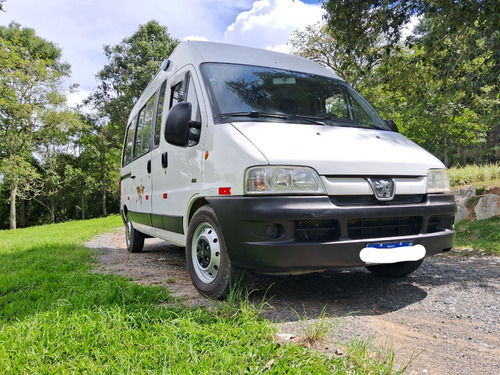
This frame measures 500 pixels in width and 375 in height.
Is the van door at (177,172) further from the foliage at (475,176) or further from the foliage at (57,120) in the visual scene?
the foliage at (57,120)

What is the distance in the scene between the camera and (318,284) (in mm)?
3771

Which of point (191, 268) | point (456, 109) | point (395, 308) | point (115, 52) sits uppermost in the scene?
point (115, 52)

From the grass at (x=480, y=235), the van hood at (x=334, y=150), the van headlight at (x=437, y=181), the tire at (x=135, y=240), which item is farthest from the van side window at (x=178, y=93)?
the grass at (x=480, y=235)

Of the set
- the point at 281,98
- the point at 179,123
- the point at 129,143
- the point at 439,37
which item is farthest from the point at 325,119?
the point at 439,37

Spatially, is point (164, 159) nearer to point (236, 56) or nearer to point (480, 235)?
point (236, 56)

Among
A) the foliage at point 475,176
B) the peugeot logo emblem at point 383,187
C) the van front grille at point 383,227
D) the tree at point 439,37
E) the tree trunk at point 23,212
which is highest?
the tree at point 439,37

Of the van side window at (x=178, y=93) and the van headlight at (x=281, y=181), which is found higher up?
the van side window at (x=178, y=93)

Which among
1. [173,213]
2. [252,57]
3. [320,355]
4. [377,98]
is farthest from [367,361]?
[377,98]

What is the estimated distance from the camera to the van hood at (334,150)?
282 centimetres

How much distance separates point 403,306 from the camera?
316 centimetres

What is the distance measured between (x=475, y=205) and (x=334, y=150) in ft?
24.5

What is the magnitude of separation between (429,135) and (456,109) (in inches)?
228

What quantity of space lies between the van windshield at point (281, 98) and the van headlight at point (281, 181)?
0.71 m

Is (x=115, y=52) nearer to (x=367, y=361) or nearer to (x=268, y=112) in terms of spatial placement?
(x=268, y=112)
